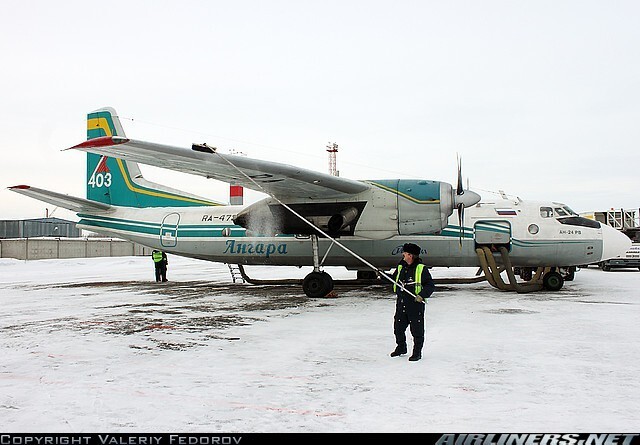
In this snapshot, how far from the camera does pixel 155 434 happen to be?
13.8 feet

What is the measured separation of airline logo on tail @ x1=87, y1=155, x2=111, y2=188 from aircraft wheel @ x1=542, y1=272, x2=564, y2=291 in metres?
16.0

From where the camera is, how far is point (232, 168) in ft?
43.8

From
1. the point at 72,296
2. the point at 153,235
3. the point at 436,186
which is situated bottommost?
the point at 72,296

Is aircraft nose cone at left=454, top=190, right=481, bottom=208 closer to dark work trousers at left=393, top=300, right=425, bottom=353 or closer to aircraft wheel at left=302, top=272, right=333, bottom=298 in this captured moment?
aircraft wheel at left=302, top=272, right=333, bottom=298

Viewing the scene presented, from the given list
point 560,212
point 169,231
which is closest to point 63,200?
point 169,231

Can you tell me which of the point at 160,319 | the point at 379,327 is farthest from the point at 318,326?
the point at 160,319

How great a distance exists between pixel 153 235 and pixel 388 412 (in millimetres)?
15398

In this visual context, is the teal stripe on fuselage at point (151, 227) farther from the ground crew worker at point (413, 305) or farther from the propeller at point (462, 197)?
the ground crew worker at point (413, 305)

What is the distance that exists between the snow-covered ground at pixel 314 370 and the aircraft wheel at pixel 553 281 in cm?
408

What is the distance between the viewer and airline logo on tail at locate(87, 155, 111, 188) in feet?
64.1

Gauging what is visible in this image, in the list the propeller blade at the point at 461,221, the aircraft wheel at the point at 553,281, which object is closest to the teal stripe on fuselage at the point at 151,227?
the propeller blade at the point at 461,221

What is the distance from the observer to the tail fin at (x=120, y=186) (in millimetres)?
19203

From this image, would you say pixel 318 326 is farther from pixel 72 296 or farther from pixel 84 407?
pixel 72 296

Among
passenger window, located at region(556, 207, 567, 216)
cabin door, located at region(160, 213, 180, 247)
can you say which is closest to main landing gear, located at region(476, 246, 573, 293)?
passenger window, located at region(556, 207, 567, 216)
